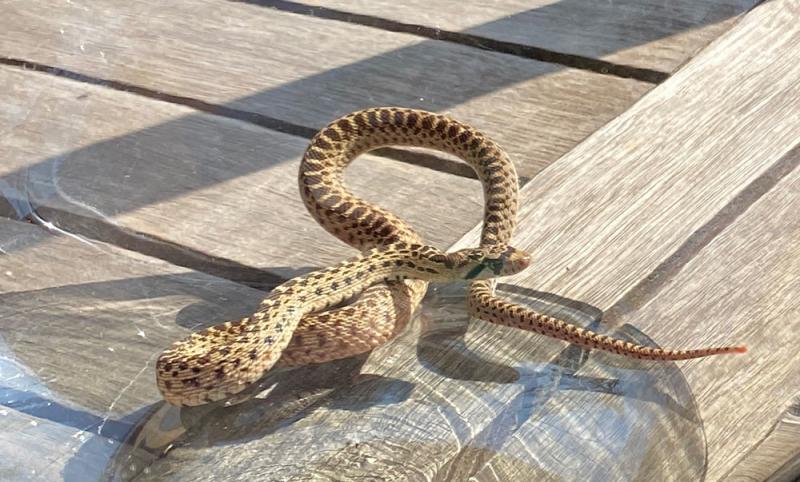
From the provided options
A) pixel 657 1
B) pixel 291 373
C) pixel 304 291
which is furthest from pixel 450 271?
pixel 657 1

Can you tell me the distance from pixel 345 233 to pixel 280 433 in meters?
0.66

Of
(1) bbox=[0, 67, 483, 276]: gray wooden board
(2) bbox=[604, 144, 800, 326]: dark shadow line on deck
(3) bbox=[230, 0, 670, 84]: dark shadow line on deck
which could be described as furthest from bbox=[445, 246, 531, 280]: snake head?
(3) bbox=[230, 0, 670, 84]: dark shadow line on deck

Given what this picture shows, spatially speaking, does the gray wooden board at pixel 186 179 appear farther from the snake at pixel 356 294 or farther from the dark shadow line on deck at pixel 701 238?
the dark shadow line on deck at pixel 701 238

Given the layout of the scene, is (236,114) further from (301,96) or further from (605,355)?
(605,355)

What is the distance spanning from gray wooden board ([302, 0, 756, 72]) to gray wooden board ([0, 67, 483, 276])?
574mm

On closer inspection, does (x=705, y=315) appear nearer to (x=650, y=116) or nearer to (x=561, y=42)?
(x=650, y=116)

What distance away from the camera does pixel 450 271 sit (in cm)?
194

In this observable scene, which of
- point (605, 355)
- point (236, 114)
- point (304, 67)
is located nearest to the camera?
point (605, 355)

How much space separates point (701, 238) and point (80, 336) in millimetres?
998

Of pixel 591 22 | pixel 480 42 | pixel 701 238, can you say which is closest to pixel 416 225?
pixel 701 238

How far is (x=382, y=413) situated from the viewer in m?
1.68

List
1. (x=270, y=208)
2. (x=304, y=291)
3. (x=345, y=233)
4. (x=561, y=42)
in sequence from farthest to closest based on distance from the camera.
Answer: (x=561, y=42)
(x=270, y=208)
(x=345, y=233)
(x=304, y=291)

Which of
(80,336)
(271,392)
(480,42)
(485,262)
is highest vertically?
(480,42)

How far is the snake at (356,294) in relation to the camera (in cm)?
172
